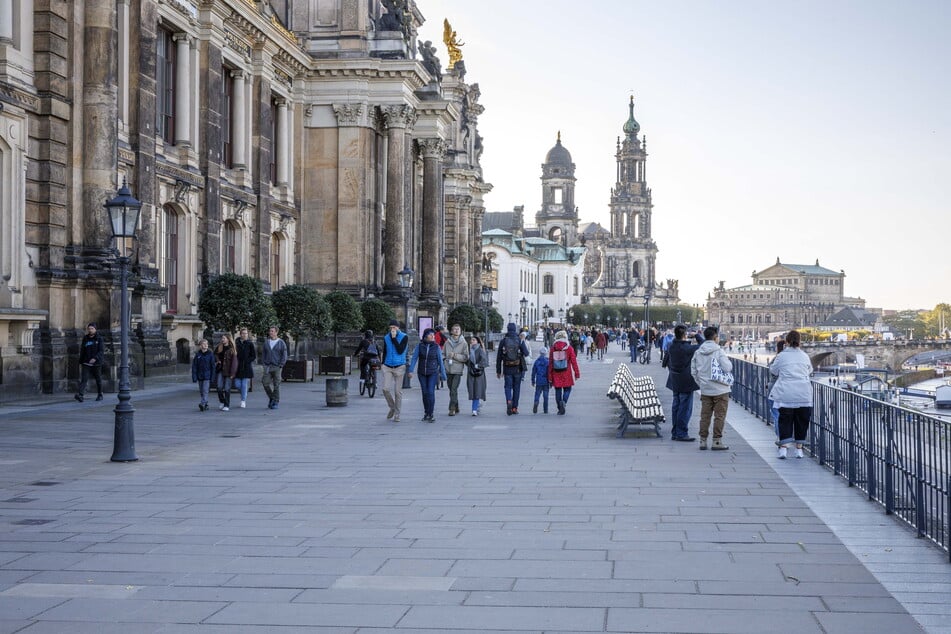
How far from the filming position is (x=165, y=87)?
3272 centimetres

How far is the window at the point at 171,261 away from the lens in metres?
32.6

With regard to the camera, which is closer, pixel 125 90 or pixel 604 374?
pixel 125 90

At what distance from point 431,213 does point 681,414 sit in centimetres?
3984

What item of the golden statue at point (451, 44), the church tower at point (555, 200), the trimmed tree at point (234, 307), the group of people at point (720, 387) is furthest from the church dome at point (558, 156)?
the group of people at point (720, 387)

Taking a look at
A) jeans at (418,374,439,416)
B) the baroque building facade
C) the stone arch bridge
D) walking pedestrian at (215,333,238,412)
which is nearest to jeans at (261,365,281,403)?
walking pedestrian at (215,333,238,412)

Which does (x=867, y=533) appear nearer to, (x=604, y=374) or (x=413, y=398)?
(x=413, y=398)

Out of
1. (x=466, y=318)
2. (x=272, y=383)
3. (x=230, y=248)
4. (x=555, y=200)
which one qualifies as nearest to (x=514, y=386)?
(x=272, y=383)

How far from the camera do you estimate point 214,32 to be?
1364 inches

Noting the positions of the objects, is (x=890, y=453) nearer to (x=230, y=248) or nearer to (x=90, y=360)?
(x=90, y=360)

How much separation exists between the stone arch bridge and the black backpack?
12282 centimetres

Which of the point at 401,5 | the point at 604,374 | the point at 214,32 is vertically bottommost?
the point at 604,374

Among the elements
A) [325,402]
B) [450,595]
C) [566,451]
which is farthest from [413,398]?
[450,595]

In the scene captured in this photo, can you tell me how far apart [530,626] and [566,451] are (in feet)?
30.2

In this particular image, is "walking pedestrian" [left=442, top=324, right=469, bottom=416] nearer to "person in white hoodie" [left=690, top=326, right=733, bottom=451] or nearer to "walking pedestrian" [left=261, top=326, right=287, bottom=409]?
"walking pedestrian" [left=261, top=326, right=287, bottom=409]
